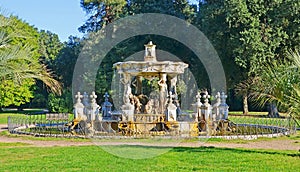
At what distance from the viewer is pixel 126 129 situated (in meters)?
19.2

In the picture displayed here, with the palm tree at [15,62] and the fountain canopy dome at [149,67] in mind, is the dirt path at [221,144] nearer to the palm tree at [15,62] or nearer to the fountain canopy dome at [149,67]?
the palm tree at [15,62]

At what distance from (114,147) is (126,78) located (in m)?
8.88

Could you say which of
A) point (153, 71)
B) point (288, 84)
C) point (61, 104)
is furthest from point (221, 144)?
point (61, 104)

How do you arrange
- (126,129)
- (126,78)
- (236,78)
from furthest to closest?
(236,78)
(126,78)
(126,129)

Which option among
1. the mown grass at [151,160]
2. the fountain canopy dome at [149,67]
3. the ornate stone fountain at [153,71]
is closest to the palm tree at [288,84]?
the mown grass at [151,160]

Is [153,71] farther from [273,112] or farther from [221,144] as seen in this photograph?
[273,112]

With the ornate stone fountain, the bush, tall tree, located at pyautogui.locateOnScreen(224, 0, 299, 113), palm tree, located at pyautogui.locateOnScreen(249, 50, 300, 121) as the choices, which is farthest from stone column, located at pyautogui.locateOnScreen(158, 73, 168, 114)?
the bush

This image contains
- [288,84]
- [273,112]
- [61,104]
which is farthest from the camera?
[61,104]

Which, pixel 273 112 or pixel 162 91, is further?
pixel 273 112

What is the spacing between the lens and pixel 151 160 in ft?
35.8

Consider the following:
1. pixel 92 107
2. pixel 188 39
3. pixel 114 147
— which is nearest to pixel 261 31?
pixel 188 39

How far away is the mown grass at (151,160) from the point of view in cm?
975

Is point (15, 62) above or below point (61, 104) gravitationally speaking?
above

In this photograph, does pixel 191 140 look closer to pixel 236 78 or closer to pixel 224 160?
pixel 224 160
